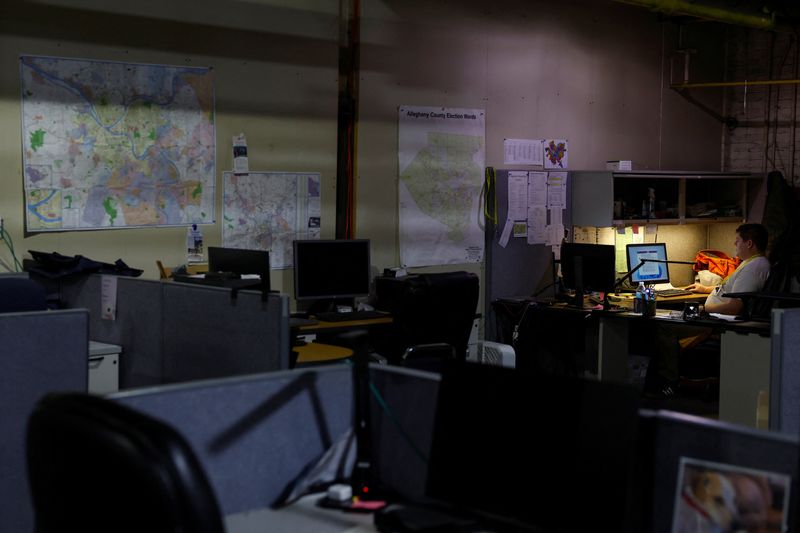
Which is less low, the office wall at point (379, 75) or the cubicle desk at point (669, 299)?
the office wall at point (379, 75)

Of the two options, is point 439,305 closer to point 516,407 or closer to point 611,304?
point 611,304

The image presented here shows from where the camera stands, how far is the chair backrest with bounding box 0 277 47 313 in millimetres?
3818

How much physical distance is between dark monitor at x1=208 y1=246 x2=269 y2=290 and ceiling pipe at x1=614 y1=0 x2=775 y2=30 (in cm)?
331

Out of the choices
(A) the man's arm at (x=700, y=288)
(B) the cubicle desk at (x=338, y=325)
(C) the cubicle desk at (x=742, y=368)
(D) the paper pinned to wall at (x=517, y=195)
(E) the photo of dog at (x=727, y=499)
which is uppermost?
(D) the paper pinned to wall at (x=517, y=195)

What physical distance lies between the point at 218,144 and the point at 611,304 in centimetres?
288

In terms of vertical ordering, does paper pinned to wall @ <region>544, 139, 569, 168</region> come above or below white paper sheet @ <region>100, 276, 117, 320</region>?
above

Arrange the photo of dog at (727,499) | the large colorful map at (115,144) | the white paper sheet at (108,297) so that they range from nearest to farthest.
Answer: the photo of dog at (727,499) → the white paper sheet at (108,297) → the large colorful map at (115,144)

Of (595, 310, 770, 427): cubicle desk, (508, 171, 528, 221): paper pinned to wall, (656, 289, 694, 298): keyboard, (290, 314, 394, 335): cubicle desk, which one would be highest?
(508, 171, 528, 221): paper pinned to wall

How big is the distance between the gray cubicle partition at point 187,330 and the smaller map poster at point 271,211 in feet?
4.36

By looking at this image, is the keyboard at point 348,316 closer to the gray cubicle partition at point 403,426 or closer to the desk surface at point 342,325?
the desk surface at point 342,325

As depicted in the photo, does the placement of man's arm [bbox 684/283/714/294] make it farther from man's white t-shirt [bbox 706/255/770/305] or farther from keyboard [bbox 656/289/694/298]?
man's white t-shirt [bbox 706/255/770/305]

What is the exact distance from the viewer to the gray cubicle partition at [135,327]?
13.1 feet

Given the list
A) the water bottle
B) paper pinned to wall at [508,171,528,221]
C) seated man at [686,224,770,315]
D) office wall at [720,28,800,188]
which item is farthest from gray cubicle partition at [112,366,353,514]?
office wall at [720,28,800,188]

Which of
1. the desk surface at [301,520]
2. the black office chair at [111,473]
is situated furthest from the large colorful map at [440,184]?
the black office chair at [111,473]
